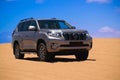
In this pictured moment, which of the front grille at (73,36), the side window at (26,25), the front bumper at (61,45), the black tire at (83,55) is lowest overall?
the black tire at (83,55)

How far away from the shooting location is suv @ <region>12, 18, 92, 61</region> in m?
13.3

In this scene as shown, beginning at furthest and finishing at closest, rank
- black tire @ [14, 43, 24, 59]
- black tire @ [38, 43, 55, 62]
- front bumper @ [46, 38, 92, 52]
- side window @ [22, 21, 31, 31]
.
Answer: black tire @ [14, 43, 24, 59], side window @ [22, 21, 31, 31], black tire @ [38, 43, 55, 62], front bumper @ [46, 38, 92, 52]

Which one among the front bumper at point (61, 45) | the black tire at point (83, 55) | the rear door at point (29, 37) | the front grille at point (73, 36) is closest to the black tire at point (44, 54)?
the front bumper at point (61, 45)

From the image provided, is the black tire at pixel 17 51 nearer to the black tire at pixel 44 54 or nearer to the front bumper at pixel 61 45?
the black tire at pixel 44 54

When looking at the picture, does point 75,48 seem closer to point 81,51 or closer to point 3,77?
point 81,51

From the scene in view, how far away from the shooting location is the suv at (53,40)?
13.3 metres

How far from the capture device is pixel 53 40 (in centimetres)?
1327

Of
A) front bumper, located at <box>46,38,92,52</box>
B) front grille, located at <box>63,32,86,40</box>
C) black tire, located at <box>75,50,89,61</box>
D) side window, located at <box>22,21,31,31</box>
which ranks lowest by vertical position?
black tire, located at <box>75,50,89,61</box>

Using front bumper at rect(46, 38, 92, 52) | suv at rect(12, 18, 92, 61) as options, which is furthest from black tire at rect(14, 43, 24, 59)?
front bumper at rect(46, 38, 92, 52)

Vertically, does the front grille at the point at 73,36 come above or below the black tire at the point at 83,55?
above

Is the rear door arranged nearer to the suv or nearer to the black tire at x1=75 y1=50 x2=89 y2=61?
the suv

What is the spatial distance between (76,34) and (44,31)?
1290mm

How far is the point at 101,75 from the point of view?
29.1ft

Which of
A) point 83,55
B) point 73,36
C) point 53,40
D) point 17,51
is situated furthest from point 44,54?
point 17,51
